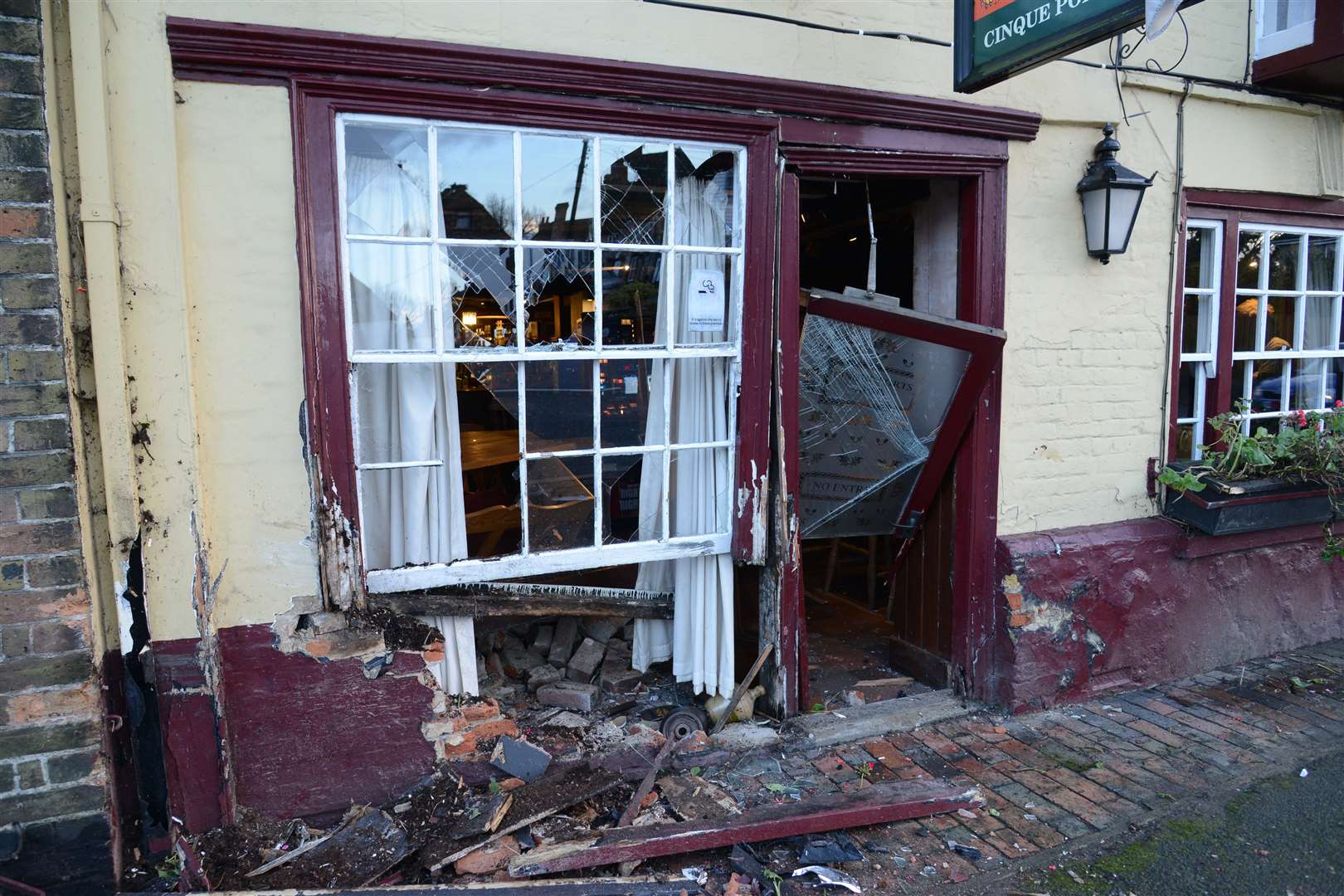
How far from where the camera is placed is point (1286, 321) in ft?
18.9

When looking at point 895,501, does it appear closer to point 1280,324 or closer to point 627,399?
point 627,399

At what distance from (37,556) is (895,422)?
4019 mm

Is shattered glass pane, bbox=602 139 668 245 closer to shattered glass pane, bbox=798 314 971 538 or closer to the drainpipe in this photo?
shattered glass pane, bbox=798 314 971 538

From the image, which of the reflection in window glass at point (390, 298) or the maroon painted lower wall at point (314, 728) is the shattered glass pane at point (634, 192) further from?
the maroon painted lower wall at point (314, 728)

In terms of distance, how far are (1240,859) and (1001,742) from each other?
1136mm

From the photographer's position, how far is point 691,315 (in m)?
4.02

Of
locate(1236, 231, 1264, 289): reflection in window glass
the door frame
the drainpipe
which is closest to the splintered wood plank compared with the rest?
the door frame

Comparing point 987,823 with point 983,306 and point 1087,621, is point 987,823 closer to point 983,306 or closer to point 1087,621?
point 1087,621

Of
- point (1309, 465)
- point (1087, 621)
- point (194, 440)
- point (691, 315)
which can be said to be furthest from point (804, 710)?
point (1309, 465)

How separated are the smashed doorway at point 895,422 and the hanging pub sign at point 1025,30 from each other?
0.83 m

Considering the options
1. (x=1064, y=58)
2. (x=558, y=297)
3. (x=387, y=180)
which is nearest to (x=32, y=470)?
(x=387, y=180)

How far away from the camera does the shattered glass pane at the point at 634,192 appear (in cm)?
377

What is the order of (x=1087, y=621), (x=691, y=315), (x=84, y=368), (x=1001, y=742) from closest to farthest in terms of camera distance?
1. (x=84, y=368)
2. (x=691, y=315)
3. (x=1001, y=742)
4. (x=1087, y=621)

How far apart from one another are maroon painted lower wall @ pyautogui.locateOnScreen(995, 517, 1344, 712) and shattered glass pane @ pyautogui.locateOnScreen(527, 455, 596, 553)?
240cm
